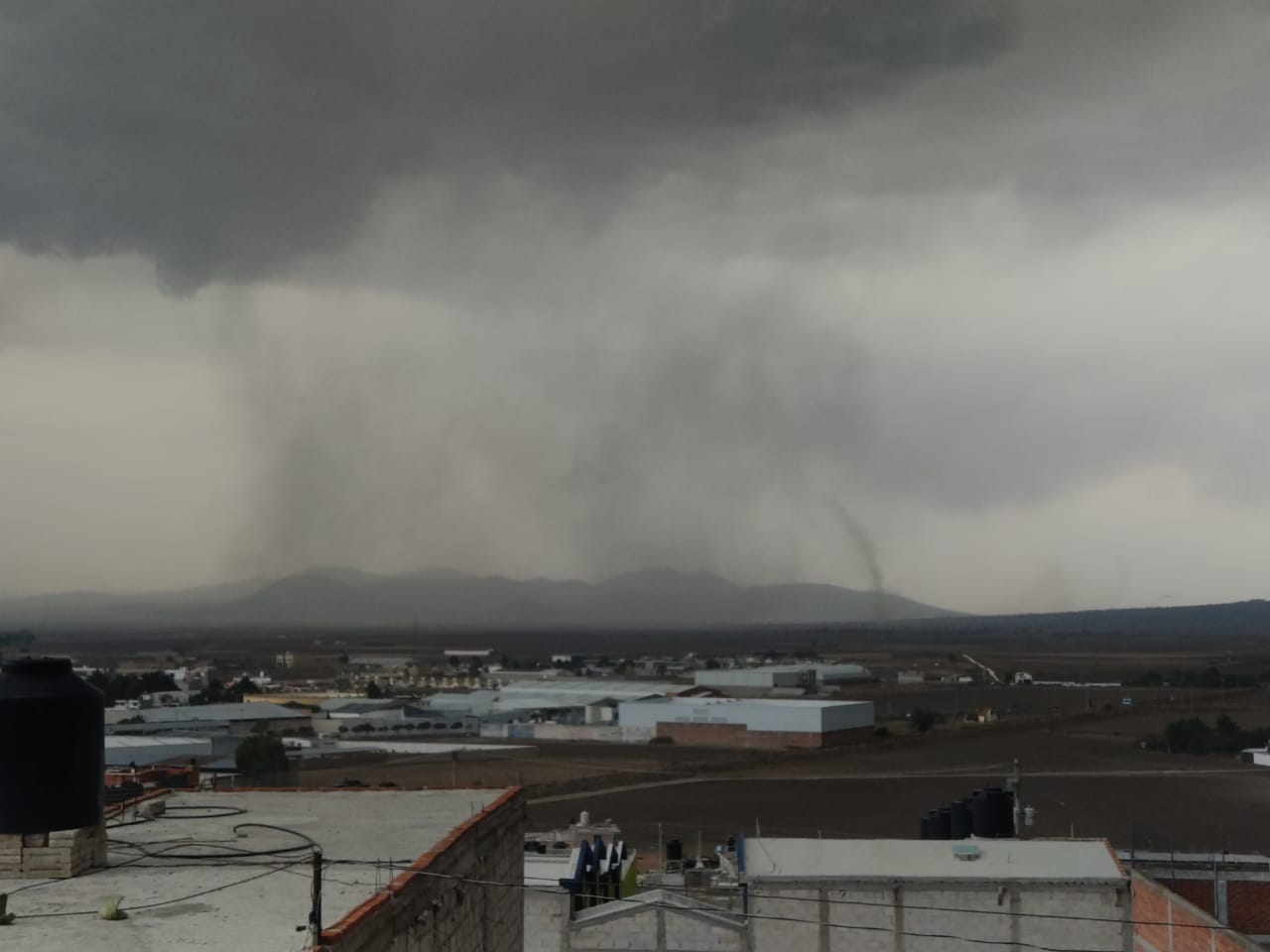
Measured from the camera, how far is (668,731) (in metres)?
96.1

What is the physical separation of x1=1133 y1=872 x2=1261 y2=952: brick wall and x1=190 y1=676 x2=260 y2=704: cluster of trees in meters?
100

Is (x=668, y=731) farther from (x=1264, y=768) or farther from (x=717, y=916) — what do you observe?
(x=717, y=916)

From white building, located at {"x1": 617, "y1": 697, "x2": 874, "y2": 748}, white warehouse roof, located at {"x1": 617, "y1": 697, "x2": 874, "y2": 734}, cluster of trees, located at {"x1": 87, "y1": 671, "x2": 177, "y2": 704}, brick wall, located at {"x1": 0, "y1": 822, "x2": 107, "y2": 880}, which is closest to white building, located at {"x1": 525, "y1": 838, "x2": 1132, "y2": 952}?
brick wall, located at {"x1": 0, "y1": 822, "x2": 107, "y2": 880}

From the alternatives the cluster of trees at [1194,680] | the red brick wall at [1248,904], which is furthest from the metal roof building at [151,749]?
the cluster of trees at [1194,680]

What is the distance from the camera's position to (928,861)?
2216cm

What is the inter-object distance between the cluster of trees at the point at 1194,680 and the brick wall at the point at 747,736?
80.6 metres

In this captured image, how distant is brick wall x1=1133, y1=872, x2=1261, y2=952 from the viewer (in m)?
19.7

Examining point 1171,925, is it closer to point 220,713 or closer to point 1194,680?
point 220,713

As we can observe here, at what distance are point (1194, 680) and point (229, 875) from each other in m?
172

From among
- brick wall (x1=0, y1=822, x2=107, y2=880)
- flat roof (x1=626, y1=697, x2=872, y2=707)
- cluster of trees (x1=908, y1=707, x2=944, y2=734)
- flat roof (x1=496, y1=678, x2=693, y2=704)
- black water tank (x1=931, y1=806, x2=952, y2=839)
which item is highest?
brick wall (x1=0, y1=822, x2=107, y2=880)

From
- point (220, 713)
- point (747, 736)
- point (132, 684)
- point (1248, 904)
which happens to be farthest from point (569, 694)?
point (1248, 904)

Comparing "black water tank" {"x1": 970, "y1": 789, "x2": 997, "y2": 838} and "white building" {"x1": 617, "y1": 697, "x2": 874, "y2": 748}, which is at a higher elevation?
"black water tank" {"x1": 970, "y1": 789, "x2": 997, "y2": 838}

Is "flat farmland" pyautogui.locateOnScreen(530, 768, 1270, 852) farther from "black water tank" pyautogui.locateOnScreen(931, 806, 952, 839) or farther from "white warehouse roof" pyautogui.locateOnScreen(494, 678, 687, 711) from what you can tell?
"white warehouse roof" pyautogui.locateOnScreen(494, 678, 687, 711)

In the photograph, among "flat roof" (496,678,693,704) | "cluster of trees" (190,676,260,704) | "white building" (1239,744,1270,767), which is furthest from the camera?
"cluster of trees" (190,676,260,704)
